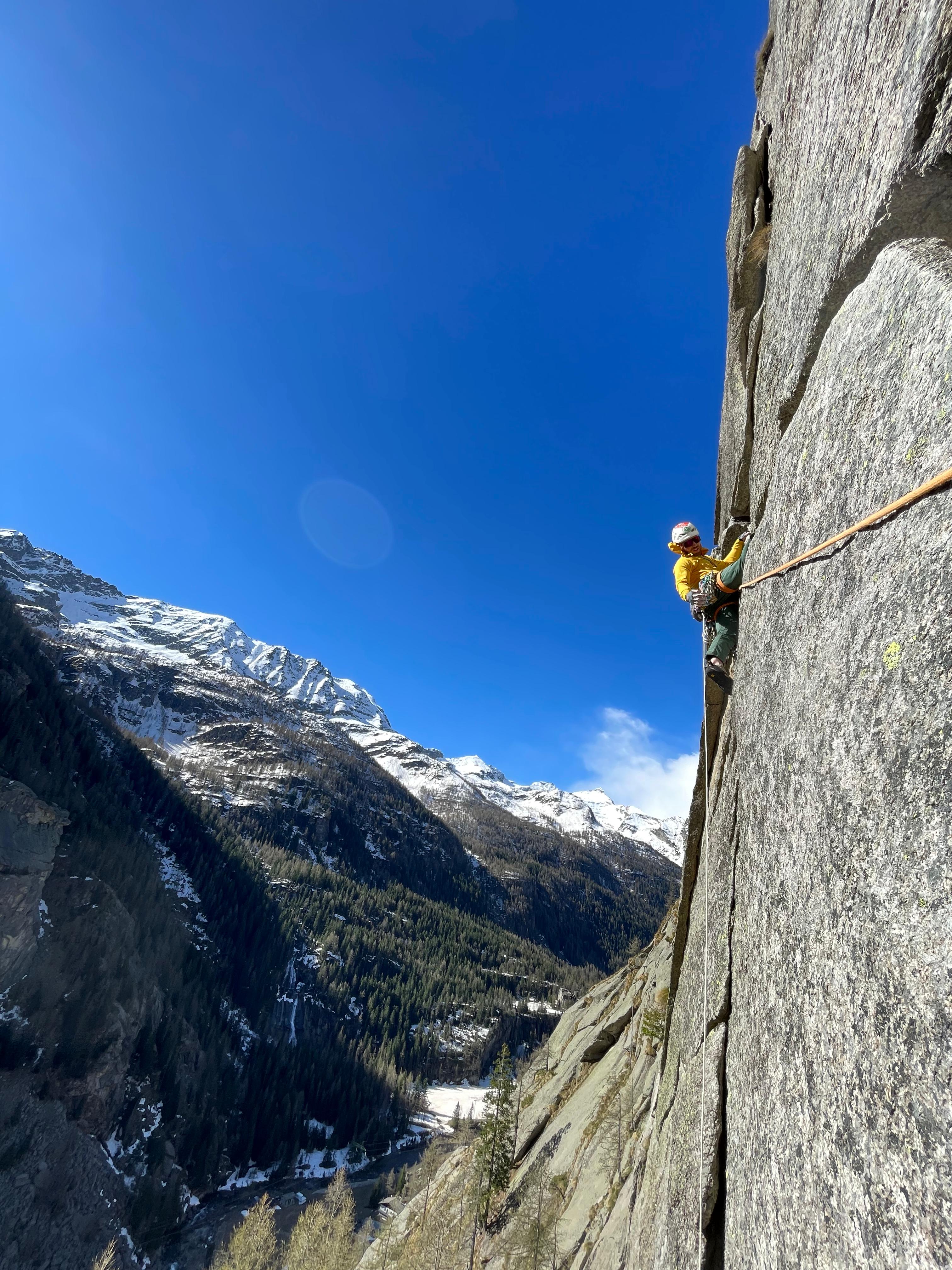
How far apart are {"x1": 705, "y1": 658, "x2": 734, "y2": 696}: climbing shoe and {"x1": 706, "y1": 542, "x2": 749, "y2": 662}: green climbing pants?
114 millimetres

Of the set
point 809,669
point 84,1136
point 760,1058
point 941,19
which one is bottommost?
point 84,1136

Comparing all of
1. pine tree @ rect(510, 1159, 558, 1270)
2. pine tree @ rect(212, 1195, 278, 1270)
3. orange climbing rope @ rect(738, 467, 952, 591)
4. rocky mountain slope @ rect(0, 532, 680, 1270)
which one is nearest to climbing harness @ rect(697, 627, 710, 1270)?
orange climbing rope @ rect(738, 467, 952, 591)

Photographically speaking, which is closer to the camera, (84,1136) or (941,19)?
(941,19)

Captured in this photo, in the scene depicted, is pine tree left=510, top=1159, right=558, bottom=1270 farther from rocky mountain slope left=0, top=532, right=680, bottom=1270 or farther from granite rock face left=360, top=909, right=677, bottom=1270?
rocky mountain slope left=0, top=532, right=680, bottom=1270

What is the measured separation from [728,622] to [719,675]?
963 mm

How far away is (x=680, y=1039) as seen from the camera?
7500mm

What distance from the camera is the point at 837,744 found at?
3.67 m

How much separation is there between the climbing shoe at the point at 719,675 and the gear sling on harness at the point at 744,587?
0.91 ft

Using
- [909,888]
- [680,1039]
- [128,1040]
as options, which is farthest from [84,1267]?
[909,888]

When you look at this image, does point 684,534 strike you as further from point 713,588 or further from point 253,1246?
point 253,1246

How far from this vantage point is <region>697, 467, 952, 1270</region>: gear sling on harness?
10.0ft

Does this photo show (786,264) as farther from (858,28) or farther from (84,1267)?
(84,1267)

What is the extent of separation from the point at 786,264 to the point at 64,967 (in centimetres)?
10037

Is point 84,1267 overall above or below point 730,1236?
below
